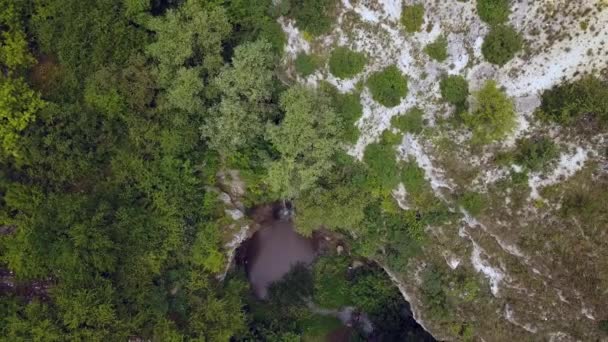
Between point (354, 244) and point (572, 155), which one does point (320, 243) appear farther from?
point (572, 155)

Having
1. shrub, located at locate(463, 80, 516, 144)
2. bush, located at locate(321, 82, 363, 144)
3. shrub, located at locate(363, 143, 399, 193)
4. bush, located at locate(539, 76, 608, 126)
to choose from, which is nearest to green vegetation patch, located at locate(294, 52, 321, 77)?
bush, located at locate(321, 82, 363, 144)

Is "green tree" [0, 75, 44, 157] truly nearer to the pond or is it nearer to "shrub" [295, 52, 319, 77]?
"shrub" [295, 52, 319, 77]

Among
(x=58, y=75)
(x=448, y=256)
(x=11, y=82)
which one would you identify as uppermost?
(x=448, y=256)

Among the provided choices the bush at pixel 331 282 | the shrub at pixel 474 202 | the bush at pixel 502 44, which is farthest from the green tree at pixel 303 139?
the bush at pixel 331 282

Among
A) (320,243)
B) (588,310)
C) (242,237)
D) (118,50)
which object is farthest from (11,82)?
(588,310)

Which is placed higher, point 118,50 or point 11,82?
point 118,50

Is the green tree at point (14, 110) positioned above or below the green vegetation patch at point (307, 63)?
below

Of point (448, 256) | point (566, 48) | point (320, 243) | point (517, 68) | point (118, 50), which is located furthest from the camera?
point (320, 243)

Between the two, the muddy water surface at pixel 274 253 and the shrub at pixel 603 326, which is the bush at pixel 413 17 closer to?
the muddy water surface at pixel 274 253
